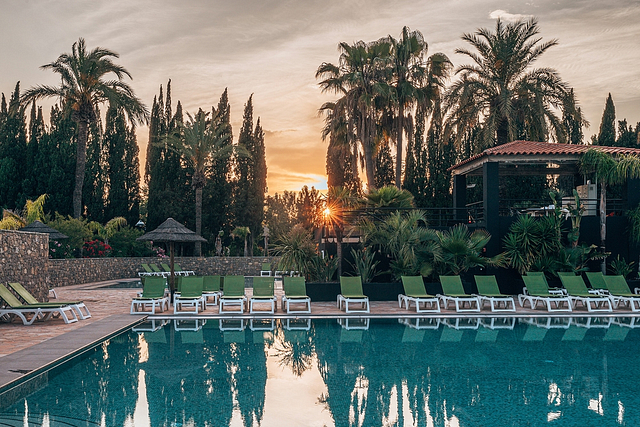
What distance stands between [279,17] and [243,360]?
13.4 meters

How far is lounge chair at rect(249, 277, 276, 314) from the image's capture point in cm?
1415

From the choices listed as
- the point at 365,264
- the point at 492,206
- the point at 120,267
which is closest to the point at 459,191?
the point at 492,206

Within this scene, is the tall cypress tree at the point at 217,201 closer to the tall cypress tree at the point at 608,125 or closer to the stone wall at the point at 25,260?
the stone wall at the point at 25,260

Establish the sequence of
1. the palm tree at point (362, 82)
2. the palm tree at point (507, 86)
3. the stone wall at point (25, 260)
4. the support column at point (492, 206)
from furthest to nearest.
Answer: the palm tree at point (362, 82) < the palm tree at point (507, 86) < the support column at point (492, 206) < the stone wall at point (25, 260)

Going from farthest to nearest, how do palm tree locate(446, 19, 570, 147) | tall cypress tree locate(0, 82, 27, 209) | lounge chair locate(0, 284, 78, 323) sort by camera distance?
tall cypress tree locate(0, 82, 27, 209), palm tree locate(446, 19, 570, 147), lounge chair locate(0, 284, 78, 323)

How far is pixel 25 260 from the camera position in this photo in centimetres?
1373

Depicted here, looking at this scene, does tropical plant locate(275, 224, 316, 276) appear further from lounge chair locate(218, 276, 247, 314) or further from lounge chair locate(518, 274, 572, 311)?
lounge chair locate(518, 274, 572, 311)

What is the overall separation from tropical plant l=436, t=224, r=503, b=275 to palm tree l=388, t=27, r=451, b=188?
963cm

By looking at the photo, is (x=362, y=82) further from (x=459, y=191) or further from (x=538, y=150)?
(x=538, y=150)

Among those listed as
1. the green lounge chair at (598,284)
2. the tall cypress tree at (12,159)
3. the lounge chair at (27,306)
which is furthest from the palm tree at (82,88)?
the green lounge chair at (598,284)

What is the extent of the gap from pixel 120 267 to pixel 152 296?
15141mm

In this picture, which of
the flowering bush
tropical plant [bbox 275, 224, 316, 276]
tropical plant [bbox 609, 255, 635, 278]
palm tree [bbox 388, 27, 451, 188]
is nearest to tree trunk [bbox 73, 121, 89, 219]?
the flowering bush

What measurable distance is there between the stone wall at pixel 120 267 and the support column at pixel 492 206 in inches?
378

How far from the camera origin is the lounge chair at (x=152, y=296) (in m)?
13.8
